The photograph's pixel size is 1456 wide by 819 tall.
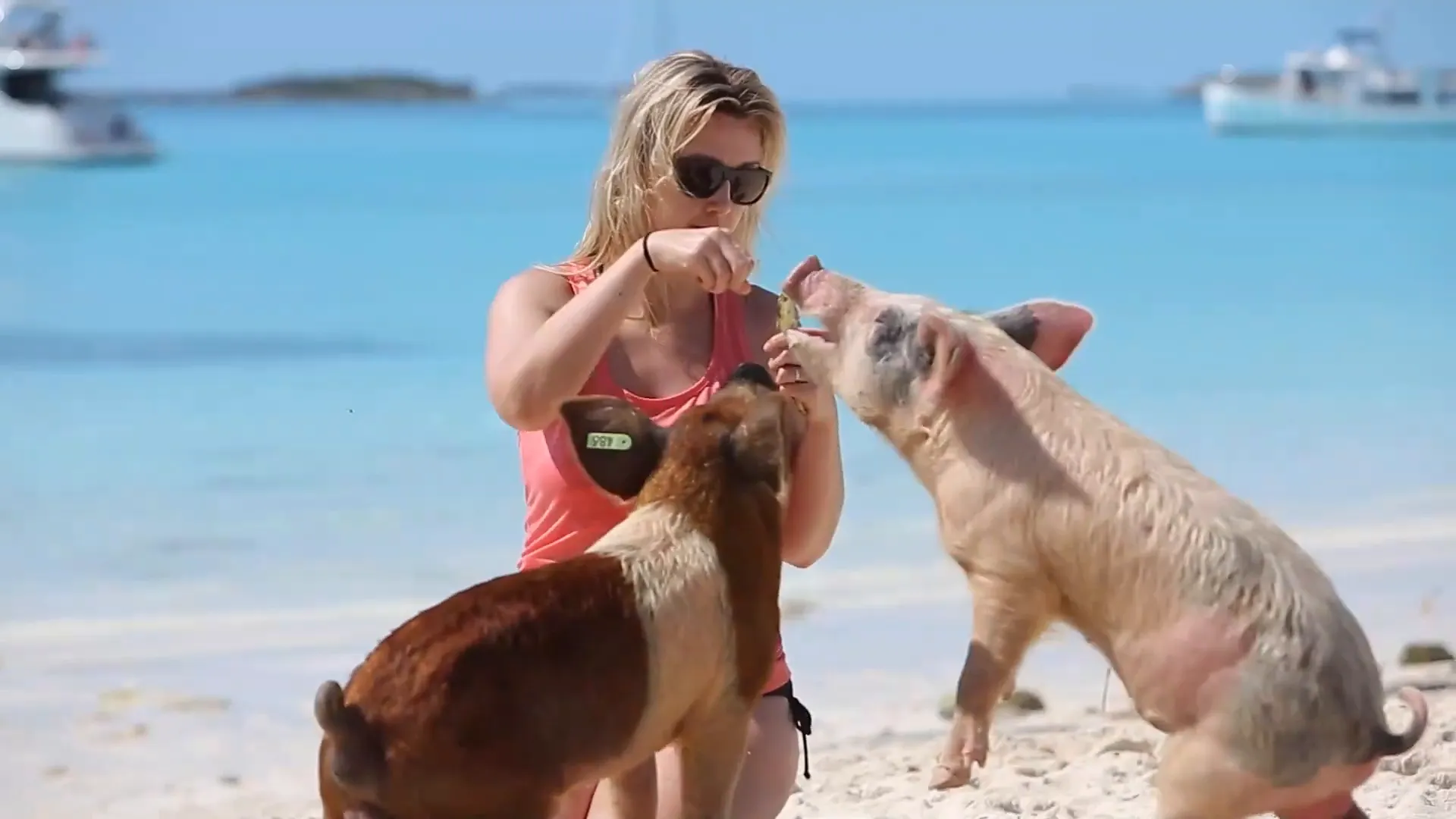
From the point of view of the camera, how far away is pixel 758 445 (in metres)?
3.15

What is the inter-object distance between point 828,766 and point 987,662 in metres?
2.97

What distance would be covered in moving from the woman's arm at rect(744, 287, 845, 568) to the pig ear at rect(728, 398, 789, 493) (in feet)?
2.00

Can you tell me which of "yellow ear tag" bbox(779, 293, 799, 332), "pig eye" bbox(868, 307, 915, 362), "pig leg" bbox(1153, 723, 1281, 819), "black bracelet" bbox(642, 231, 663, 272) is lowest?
"pig leg" bbox(1153, 723, 1281, 819)

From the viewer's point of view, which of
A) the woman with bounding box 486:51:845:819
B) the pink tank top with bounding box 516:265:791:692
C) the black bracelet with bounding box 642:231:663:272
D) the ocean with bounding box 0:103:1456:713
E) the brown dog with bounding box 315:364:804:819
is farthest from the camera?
the ocean with bounding box 0:103:1456:713

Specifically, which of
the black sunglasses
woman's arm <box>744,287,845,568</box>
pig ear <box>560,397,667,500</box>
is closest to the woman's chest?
woman's arm <box>744,287,845,568</box>

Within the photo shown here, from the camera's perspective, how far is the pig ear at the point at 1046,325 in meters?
3.42

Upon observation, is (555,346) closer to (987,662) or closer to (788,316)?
(788,316)

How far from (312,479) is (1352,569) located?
574 cm

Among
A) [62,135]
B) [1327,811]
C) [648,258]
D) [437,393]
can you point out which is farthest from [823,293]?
[62,135]

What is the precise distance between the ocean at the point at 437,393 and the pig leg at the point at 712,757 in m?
1.55

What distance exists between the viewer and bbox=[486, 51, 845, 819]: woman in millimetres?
3799

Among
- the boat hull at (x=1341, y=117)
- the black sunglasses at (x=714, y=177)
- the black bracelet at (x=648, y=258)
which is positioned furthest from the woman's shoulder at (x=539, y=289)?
the boat hull at (x=1341, y=117)

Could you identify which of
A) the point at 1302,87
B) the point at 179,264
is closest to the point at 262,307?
the point at 179,264

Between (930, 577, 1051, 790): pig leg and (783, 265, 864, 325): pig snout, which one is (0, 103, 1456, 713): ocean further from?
(930, 577, 1051, 790): pig leg
